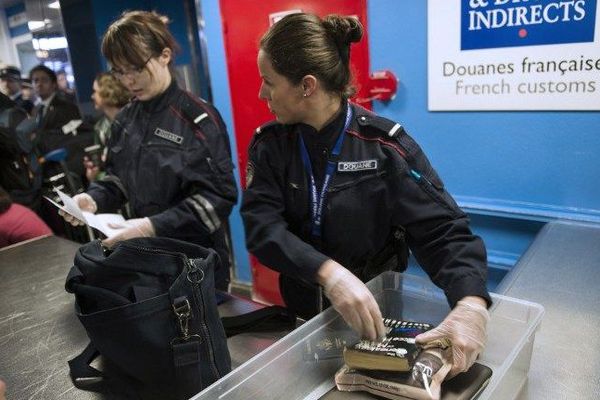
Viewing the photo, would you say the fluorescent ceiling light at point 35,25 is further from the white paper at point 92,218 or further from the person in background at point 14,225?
the white paper at point 92,218

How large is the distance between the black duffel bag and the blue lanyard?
338mm

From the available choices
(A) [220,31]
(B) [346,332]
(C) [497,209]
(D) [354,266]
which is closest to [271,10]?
(A) [220,31]

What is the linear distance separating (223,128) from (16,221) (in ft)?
3.64

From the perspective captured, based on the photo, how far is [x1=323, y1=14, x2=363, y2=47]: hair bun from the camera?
1.15 metres

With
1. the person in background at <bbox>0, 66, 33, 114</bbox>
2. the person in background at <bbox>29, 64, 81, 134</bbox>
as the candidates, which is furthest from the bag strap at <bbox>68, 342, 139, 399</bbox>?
the person in background at <bbox>0, 66, 33, 114</bbox>

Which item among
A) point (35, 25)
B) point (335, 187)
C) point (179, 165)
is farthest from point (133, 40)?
point (35, 25)

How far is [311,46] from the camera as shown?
44.1 inches

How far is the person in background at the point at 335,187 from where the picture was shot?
1.09 metres

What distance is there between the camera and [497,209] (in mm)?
1960

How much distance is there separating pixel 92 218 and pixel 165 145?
0.37m

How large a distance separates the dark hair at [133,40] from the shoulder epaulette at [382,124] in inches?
32.9

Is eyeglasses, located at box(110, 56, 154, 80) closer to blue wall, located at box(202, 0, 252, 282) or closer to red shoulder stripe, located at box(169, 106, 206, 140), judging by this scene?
red shoulder stripe, located at box(169, 106, 206, 140)


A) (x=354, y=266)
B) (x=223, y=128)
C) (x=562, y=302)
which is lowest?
(x=562, y=302)

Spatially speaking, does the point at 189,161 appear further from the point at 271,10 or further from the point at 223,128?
the point at 271,10
